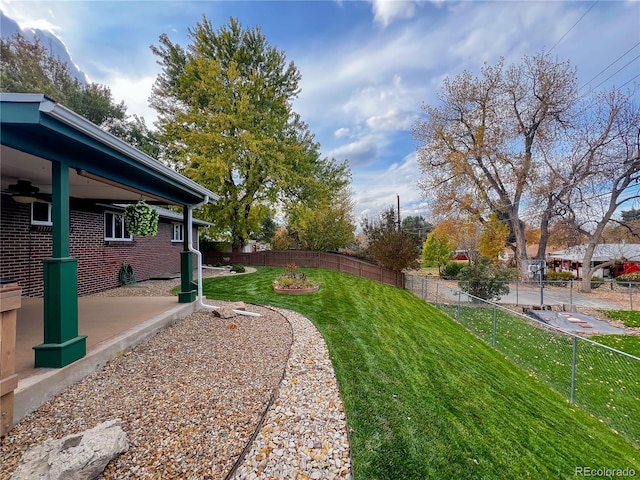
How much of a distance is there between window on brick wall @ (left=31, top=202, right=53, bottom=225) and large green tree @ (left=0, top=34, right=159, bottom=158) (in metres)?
11.8

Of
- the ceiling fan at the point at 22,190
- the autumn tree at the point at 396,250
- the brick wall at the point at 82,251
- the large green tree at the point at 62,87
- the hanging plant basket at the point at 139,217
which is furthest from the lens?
the large green tree at the point at 62,87

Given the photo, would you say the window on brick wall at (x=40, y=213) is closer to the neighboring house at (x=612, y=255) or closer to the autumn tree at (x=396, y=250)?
the autumn tree at (x=396, y=250)

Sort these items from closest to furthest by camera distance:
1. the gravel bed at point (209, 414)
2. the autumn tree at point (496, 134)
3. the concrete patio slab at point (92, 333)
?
the gravel bed at point (209, 414)
the concrete patio slab at point (92, 333)
the autumn tree at point (496, 134)

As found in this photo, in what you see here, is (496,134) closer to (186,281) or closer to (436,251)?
(436,251)

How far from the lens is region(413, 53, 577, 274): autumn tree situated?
1934 cm

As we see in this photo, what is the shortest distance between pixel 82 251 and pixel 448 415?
29.9ft

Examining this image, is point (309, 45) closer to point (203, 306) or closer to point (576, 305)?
point (203, 306)

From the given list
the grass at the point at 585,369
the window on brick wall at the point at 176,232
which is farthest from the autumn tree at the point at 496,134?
the window on brick wall at the point at 176,232

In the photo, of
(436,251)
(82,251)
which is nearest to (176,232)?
(82,251)

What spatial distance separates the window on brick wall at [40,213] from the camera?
6.40 m

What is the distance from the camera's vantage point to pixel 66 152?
10.2 feet

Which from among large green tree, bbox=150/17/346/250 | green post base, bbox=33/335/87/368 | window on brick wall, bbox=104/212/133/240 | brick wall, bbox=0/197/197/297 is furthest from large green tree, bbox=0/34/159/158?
green post base, bbox=33/335/87/368

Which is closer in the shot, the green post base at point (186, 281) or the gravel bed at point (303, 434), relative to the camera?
the gravel bed at point (303, 434)

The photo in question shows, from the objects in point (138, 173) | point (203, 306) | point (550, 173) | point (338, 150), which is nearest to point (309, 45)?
point (138, 173)
